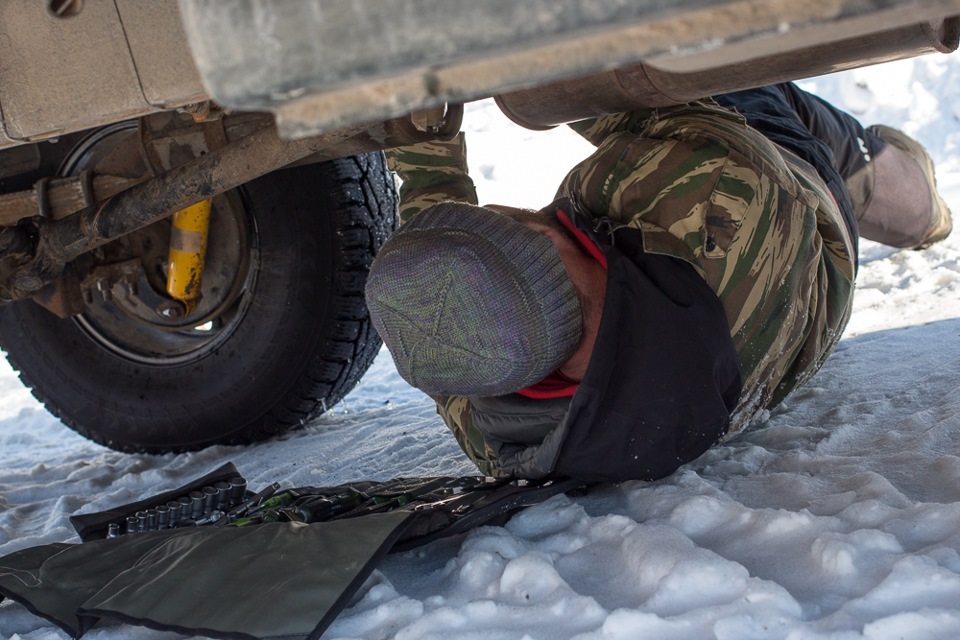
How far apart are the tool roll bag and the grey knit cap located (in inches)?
9.5

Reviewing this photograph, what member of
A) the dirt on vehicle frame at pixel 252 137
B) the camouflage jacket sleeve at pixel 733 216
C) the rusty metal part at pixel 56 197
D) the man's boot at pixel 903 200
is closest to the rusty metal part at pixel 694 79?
the dirt on vehicle frame at pixel 252 137

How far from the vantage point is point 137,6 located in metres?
0.96

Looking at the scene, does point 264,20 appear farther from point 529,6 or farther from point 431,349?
point 431,349

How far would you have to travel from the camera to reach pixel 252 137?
61.5 inches

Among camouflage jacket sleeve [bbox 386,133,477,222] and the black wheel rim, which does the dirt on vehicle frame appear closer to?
the black wheel rim

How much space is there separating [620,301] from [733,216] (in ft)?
0.91

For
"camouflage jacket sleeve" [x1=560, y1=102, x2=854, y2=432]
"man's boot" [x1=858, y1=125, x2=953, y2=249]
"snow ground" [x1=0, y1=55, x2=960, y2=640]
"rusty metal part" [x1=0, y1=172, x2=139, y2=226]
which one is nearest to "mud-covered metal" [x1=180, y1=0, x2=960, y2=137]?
"snow ground" [x1=0, y1=55, x2=960, y2=640]

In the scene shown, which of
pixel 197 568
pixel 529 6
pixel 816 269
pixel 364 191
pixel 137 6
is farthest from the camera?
pixel 364 191

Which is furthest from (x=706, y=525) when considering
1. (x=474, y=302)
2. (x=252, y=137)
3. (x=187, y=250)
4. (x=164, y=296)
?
(x=164, y=296)

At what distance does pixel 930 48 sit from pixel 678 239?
0.50 metres

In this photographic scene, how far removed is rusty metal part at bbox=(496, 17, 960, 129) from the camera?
1.11 m

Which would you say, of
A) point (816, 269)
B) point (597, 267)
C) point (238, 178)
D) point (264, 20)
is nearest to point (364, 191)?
point (238, 178)

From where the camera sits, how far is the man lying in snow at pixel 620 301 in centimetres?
143

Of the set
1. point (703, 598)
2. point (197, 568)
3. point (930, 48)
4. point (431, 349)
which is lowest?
point (703, 598)
